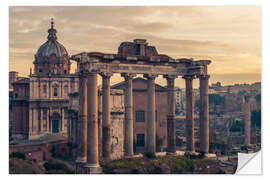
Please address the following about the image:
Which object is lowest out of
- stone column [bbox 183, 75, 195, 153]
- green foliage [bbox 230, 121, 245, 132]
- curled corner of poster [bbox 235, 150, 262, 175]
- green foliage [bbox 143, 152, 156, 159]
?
green foliage [bbox 230, 121, 245, 132]

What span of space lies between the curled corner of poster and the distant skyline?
9913 millimetres

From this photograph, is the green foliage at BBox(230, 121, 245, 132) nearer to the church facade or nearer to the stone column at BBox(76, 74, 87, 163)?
the church facade

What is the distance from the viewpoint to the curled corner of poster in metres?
27.0

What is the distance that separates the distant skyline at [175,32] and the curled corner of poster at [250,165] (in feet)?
32.5

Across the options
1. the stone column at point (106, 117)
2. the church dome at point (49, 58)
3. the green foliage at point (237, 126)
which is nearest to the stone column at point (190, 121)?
the stone column at point (106, 117)

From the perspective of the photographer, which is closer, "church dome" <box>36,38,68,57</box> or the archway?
the archway

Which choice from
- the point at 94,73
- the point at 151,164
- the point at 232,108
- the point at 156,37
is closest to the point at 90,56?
the point at 94,73

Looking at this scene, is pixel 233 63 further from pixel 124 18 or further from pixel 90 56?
pixel 90 56

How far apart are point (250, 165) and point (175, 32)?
16645mm

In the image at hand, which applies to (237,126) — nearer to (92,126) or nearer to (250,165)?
(250,165)

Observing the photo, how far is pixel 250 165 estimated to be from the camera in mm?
A: 28078

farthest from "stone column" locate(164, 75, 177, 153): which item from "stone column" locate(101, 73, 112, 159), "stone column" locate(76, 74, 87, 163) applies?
"stone column" locate(76, 74, 87, 163)

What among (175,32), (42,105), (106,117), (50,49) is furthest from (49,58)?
(106,117)

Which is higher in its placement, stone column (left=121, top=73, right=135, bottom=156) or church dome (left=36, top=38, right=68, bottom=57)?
church dome (left=36, top=38, right=68, bottom=57)
